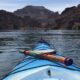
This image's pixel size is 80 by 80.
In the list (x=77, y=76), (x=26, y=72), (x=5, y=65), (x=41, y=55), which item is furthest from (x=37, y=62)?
(x=5, y=65)

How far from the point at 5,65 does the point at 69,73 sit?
12.3 metres

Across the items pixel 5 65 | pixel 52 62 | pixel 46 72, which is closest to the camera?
pixel 46 72

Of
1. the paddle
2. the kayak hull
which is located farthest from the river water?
the kayak hull

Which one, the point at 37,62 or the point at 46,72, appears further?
the point at 37,62

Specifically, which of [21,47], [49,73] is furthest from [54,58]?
[21,47]

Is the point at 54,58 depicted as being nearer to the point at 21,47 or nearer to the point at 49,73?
the point at 49,73

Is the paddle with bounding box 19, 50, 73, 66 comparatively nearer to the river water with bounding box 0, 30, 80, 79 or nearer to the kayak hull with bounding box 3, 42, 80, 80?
the kayak hull with bounding box 3, 42, 80, 80

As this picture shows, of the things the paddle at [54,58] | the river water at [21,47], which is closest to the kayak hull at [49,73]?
the paddle at [54,58]

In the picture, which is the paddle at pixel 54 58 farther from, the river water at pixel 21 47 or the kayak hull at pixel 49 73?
the river water at pixel 21 47

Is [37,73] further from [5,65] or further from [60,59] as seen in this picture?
[5,65]

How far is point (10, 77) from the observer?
10.3m

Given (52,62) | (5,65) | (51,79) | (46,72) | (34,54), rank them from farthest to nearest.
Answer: (5,65), (34,54), (52,62), (46,72), (51,79)

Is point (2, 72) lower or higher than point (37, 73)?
lower

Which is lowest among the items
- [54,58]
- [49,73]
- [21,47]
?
[21,47]
